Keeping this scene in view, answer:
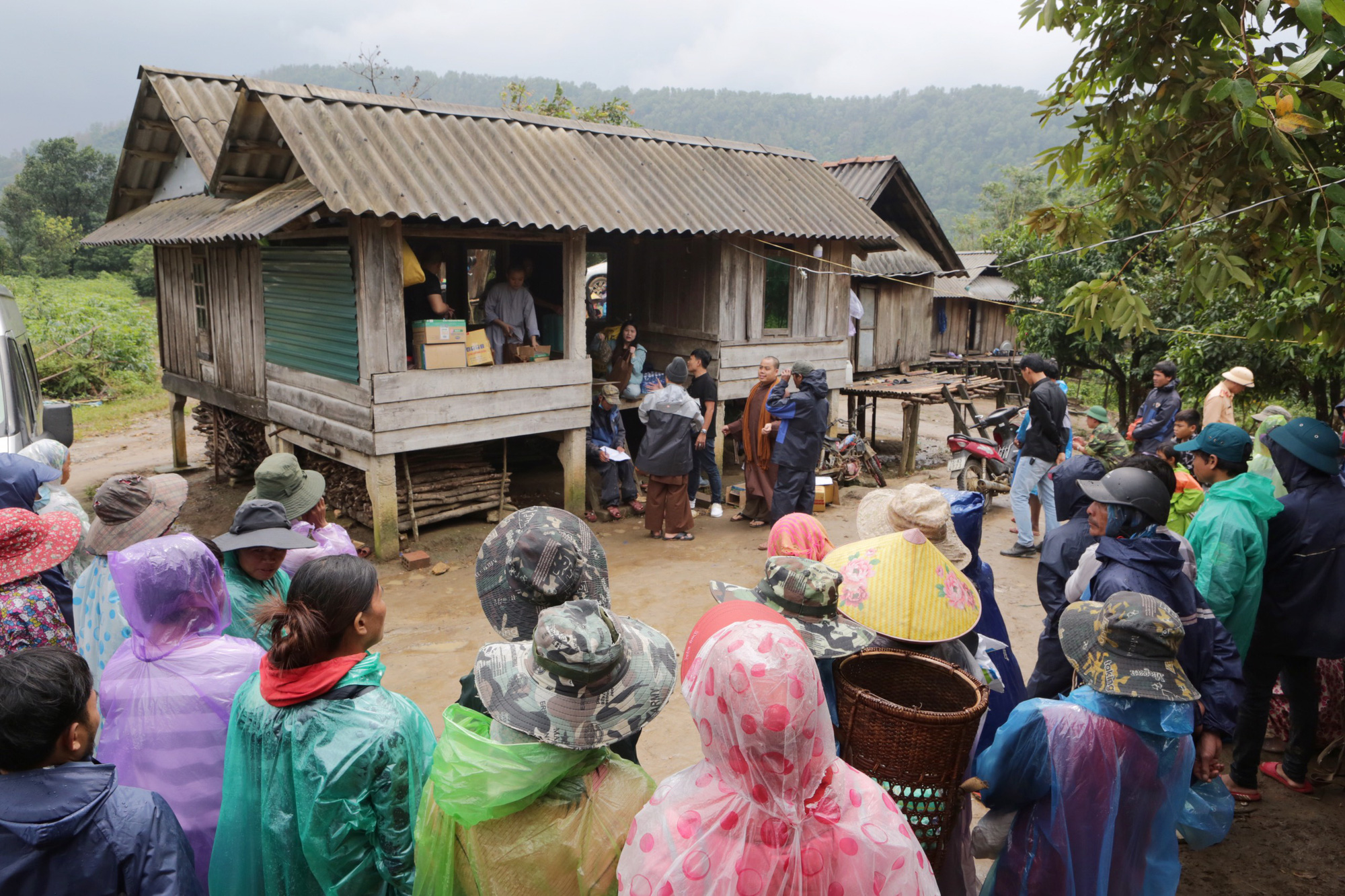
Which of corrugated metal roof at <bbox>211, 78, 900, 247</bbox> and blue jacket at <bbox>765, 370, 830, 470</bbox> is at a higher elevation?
corrugated metal roof at <bbox>211, 78, 900, 247</bbox>

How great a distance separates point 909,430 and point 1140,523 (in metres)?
8.95

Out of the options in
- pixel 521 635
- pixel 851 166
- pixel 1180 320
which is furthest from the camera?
pixel 851 166

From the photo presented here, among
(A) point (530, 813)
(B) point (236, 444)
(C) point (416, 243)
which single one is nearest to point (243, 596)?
(A) point (530, 813)

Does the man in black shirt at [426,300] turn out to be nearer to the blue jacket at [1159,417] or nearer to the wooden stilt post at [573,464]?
the wooden stilt post at [573,464]

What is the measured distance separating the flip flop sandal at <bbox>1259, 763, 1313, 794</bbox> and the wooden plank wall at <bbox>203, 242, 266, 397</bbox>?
30.8 ft

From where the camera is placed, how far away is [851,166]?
656 inches

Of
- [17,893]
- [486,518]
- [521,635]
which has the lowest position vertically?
[486,518]

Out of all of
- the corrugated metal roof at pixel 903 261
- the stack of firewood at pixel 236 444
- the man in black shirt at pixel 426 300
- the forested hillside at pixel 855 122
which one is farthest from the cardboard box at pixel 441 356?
the forested hillside at pixel 855 122

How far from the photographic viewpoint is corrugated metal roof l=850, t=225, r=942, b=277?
56.0 feet

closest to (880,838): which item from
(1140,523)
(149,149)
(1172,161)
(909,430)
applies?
(1140,523)

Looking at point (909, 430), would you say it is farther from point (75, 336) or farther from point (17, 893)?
point (75, 336)

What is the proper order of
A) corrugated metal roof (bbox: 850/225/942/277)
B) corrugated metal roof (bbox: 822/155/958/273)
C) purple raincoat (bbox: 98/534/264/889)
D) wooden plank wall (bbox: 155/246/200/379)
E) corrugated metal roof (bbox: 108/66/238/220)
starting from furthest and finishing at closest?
corrugated metal roof (bbox: 850/225/942/277)
corrugated metal roof (bbox: 822/155/958/273)
wooden plank wall (bbox: 155/246/200/379)
corrugated metal roof (bbox: 108/66/238/220)
purple raincoat (bbox: 98/534/264/889)

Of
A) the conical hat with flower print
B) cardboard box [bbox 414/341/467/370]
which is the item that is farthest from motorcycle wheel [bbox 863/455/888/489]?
the conical hat with flower print

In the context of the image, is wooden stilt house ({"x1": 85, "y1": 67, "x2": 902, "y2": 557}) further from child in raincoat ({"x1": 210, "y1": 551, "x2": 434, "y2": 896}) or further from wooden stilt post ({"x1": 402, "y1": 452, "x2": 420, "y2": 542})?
child in raincoat ({"x1": 210, "y1": 551, "x2": 434, "y2": 896})
